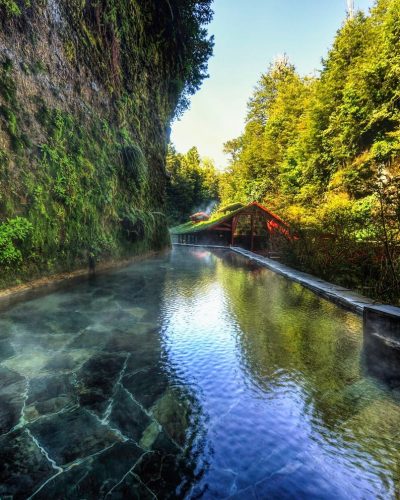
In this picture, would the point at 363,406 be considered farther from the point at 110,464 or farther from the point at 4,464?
the point at 4,464

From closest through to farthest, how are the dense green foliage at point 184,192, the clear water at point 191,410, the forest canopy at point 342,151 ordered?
1. the clear water at point 191,410
2. the forest canopy at point 342,151
3. the dense green foliage at point 184,192

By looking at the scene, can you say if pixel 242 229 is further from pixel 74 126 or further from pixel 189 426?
pixel 189 426

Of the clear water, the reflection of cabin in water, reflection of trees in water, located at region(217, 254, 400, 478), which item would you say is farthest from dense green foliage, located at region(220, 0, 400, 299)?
the clear water

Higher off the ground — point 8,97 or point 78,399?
point 8,97

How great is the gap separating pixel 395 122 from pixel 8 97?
2318cm

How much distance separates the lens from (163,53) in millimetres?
16797

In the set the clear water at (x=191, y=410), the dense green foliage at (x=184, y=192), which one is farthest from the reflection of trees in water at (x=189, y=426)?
the dense green foliage at (x=184, y=192)

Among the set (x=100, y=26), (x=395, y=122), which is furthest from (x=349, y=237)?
(x=395, y=122)

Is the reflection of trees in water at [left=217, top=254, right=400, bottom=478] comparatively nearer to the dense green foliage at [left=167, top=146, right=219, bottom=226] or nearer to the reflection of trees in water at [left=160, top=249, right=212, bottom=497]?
the reflection of trees in water at [left=160, top=249, right=212, bottom=497]

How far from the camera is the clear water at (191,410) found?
1.99 metres

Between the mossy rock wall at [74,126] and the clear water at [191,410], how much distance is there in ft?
9.28

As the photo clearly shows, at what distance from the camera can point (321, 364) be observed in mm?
3779

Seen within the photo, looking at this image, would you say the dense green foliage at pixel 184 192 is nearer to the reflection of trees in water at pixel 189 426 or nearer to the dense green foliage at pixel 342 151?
the dense green foliage at pixel 342 151

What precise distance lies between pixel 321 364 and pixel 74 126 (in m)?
9.39
